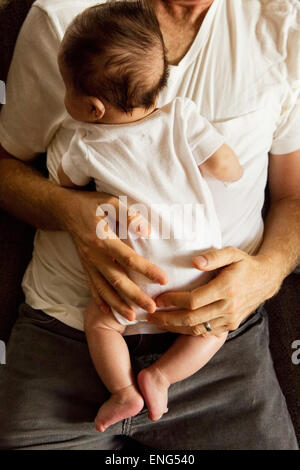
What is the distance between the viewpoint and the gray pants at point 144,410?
110 cm

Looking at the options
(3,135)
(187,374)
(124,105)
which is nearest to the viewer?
(124,105)

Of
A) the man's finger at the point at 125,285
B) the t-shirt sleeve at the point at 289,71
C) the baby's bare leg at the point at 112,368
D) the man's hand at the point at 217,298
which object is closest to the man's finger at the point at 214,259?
the man's hand at the point at 217,298

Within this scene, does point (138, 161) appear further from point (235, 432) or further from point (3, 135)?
point (235, 432)

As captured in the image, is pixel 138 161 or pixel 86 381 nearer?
pixel 138 161

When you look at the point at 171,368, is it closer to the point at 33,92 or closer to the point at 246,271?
the point at 246,271

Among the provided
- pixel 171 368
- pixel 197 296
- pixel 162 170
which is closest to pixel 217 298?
pixel 197 296

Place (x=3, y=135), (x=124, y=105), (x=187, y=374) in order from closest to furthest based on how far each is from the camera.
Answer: (x=124, y=105) < (x=187, y=374) < (x=3, y=135)

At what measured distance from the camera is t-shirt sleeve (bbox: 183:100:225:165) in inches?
39.0

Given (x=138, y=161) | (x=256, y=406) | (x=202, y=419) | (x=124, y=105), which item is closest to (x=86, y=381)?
(x=202, y=419)

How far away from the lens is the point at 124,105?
0.93m

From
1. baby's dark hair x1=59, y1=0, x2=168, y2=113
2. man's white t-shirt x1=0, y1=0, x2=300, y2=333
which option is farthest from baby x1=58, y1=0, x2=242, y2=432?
man's white t-shirt x1=0, y1=0, x2=300, y2=333

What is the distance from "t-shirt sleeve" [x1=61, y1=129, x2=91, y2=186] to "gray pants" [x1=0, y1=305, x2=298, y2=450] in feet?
1.26

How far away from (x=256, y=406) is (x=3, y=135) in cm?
92

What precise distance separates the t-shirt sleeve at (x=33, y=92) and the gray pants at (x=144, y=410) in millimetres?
467
